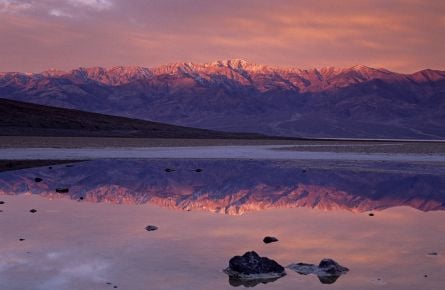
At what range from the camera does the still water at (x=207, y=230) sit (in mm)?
8898

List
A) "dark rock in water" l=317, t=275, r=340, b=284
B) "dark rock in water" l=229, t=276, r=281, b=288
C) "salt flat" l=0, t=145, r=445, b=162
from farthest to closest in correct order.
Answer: "salt flat" l=0, t=145, r=445, b=162 < "dark rock in water" l=317, t=275, r=340, b=284 < "dark rock in water" l=229, t=276, r=281, b=288

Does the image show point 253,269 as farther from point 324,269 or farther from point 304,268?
point 324,269

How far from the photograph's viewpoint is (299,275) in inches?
356

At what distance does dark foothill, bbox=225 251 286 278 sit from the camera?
355 inches

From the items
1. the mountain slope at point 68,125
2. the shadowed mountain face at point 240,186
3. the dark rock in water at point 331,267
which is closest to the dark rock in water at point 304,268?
the dark rock in water at point 331,267

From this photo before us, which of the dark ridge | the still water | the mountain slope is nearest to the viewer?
the still water

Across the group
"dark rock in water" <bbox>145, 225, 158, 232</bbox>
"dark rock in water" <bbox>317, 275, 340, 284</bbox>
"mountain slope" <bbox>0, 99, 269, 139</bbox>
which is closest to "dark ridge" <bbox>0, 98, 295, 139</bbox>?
"mountain slope" <bbox>0, 99, 269, 139</bbox>

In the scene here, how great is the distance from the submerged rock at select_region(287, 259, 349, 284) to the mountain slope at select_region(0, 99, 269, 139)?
76.6m

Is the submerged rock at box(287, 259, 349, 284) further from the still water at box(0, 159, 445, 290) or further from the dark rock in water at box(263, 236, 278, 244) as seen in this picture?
the dark rock in water at box(263, 236, 278, 244)

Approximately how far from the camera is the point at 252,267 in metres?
9.05

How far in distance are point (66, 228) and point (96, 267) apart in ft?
12.1

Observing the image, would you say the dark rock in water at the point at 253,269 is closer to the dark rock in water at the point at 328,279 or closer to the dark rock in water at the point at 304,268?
the dark rock in water at the point at 304,268

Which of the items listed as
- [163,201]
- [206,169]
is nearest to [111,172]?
[206,169]

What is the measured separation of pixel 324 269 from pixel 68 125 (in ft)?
301
